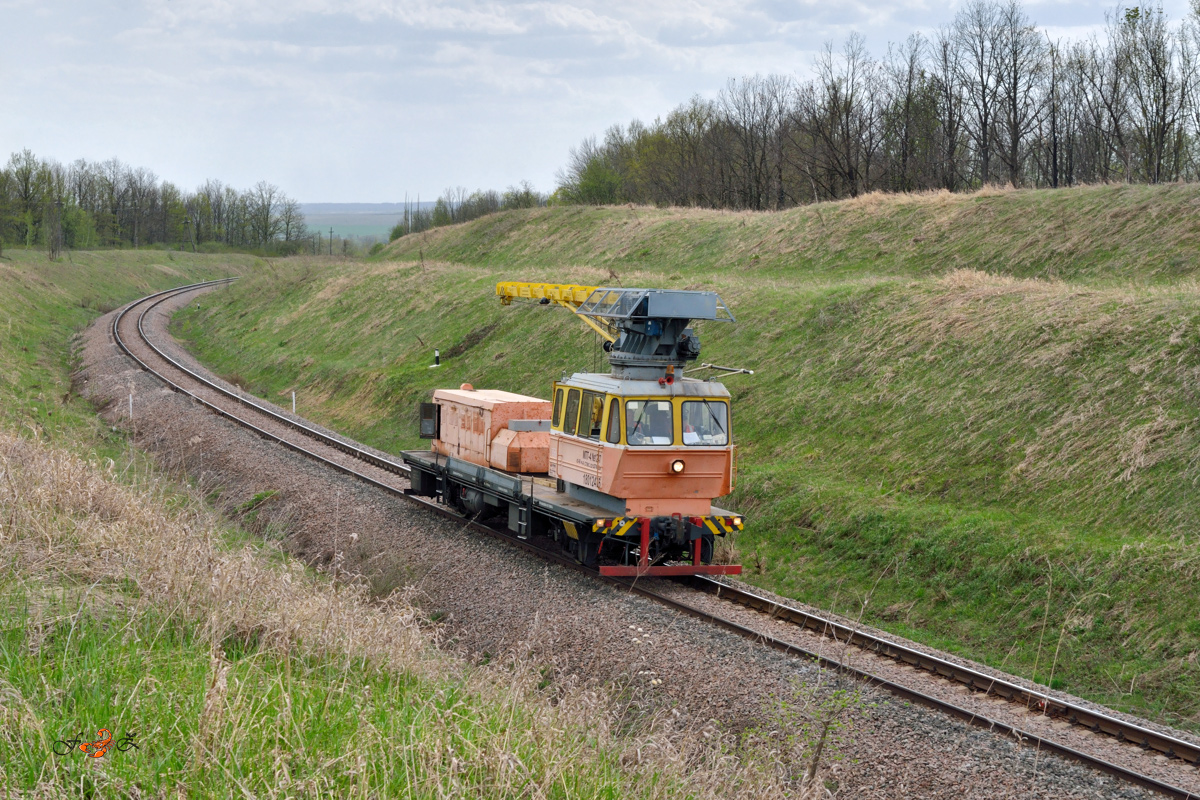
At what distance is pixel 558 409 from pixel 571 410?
1.44 feet

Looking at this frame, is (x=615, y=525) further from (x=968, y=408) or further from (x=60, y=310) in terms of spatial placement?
(x=60, y=310)

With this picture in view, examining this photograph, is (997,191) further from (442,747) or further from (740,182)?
(740,182)

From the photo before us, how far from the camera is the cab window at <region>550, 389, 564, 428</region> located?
50.4ft

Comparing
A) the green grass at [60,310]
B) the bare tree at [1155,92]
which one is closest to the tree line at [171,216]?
the green grass at [60,310]

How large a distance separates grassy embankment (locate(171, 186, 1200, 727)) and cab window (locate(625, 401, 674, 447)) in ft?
12.3

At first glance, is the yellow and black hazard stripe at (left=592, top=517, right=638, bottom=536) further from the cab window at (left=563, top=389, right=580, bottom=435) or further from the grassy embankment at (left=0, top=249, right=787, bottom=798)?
the grassy embankment at (left=0, top=249, right=787, bottom=798)

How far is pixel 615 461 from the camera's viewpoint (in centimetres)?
Answer: 1365

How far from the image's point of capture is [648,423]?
13.9 meters

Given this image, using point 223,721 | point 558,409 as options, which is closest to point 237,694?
point 223,721

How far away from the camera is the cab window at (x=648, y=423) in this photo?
45.1ft

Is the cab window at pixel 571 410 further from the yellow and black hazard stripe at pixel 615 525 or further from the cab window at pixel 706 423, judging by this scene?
the yellow and black hazard stripe at pixel 615 525

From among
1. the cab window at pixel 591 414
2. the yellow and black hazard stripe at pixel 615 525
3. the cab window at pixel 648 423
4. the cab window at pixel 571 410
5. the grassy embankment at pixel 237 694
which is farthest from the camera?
the cab window at pixel 571 410

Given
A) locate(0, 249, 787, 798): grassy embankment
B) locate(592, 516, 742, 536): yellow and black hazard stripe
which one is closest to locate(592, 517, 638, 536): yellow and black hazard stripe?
locate(592, 516, 742, 536): yellow and black hazard stripe

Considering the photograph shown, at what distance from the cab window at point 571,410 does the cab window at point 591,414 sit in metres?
0.17
